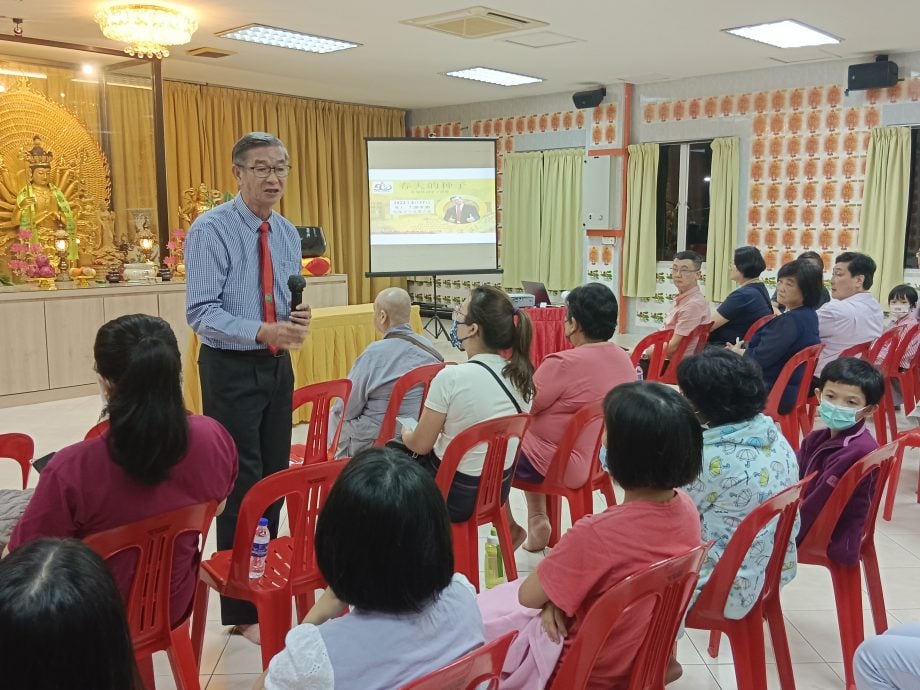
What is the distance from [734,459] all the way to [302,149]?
8.49 meters

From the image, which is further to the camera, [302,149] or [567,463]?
[302,149]

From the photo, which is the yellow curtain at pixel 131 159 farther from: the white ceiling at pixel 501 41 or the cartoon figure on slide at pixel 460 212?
the cartoon figure on slide at pixel 460 212

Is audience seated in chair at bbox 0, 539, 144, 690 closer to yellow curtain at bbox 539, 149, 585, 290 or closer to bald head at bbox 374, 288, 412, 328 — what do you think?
bald head at bbox 374, 288, 412, 328

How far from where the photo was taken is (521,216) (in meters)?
9.84

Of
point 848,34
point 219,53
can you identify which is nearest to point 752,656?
point 848,34

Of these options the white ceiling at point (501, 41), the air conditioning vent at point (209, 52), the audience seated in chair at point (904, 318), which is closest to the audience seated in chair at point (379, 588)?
the audience seated in chair at point (904, 318)

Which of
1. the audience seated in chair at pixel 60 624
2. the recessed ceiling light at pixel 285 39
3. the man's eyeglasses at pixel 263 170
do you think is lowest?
the audience seated in chair at pixel 60 624

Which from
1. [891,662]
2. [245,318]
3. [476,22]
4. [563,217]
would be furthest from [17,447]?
[563,217]

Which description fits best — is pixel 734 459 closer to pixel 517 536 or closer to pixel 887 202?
pixel 517 536

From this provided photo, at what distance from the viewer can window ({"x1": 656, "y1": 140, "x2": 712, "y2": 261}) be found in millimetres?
8375

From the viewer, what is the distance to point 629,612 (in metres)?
1.46

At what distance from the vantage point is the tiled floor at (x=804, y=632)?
234 cm

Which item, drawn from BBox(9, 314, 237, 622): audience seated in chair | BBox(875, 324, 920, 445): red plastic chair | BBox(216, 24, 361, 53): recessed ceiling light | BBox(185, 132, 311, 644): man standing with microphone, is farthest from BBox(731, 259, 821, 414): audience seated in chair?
BBox(216, 24, 361, 53): recessed ceiling light

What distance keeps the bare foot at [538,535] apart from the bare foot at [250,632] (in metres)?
1.16
